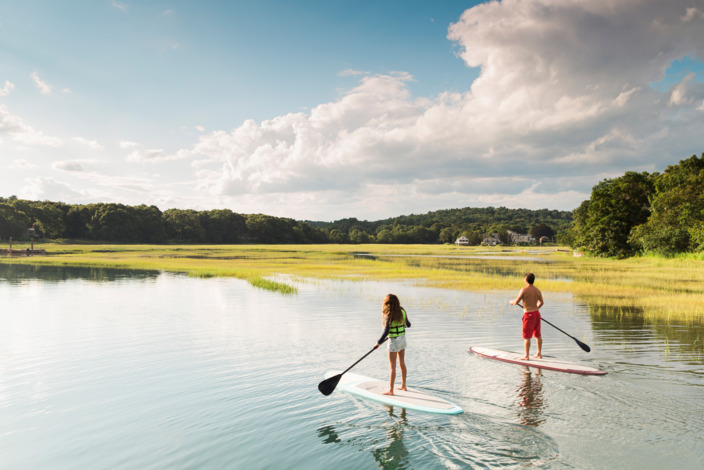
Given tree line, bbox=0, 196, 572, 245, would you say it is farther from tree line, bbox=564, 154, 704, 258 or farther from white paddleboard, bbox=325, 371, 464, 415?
white paddleboard, bbox=325, 371, 464, 415

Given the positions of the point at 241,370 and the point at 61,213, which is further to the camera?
the point at 61,213

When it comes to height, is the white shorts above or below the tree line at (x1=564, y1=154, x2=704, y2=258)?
below

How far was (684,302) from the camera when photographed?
85.9ft

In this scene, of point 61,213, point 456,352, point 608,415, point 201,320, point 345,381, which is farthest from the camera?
point 61,213

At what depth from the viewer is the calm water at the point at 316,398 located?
27.7 feet

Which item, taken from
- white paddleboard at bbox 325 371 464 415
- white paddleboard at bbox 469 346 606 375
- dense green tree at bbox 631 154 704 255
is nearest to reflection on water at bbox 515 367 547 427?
white paddleboard at bbox 469 346 606 375

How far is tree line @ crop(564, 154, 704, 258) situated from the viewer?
202 ft

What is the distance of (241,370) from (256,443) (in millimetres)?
5081

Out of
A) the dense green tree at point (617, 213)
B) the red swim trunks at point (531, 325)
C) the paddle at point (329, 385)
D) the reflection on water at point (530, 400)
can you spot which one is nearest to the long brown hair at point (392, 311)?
the paddle at point (329, 385)

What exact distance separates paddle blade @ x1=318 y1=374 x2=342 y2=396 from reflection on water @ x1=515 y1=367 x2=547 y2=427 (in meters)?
4.35

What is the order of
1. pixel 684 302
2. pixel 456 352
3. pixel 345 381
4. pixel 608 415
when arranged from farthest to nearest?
pixel 684 302, pixel 456 352, pixel 345 381, pixel 608 415

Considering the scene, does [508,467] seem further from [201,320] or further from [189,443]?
[201,320]

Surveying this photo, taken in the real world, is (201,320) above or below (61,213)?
below

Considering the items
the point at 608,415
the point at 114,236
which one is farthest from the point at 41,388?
the point at 114,236
